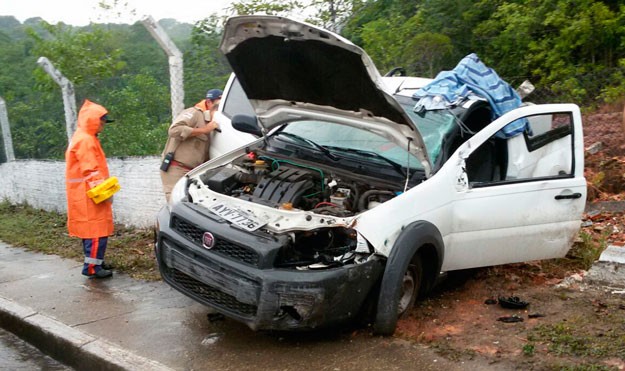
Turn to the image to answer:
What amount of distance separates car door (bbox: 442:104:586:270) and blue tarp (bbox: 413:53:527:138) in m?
0.21

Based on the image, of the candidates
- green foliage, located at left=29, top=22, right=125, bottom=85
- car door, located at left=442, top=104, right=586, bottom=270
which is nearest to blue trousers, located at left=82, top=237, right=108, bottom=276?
car door, located at left=442, top=104, right=586, bottom=270

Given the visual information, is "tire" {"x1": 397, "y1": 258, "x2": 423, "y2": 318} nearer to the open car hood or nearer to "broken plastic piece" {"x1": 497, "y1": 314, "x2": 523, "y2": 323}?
"broken plastic piece" {"x1": 497, "y1": 314, "x2": 523, "y2": 323}

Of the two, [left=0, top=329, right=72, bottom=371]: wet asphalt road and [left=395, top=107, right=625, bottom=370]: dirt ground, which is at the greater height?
[left=395, top=107, right=625, bottom=370]: dirt ground

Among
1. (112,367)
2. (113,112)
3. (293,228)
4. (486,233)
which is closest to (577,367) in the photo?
(486,233)

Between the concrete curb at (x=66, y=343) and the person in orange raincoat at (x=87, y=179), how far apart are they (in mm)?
944

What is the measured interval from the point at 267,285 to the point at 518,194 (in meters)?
2.24

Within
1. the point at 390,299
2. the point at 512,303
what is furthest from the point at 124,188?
the point at 512,303

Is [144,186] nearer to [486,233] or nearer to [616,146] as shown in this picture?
[486,233]

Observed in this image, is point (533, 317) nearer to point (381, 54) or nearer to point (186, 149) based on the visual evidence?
point (186, 149)

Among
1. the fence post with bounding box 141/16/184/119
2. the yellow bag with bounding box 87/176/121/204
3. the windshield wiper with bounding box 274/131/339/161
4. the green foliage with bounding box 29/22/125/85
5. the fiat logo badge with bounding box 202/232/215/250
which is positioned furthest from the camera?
the green foliage with bounding box 29/22/125/85

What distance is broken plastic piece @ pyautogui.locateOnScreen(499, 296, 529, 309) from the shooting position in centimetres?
515

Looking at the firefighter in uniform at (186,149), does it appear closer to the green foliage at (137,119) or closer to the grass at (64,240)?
the grass at (64,240)

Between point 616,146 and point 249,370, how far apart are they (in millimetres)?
6631

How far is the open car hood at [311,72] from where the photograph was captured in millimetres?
4574
